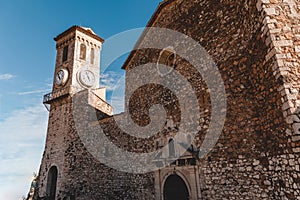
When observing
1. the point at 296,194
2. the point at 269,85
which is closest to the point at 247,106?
the point at 269,85

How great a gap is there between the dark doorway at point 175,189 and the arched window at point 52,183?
7384mm

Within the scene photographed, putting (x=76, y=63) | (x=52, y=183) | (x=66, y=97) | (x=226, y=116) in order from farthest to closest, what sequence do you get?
(x=76, y=63) < (x=66, y=97) < (x=52, y=183) < (x=226, y=116)

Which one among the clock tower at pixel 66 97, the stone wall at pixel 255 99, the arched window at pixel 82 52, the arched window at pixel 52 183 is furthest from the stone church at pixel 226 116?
the arched window at pixel 82 52

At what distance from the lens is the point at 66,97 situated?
39.5ft

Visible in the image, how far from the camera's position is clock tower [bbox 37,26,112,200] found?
10727 millimetres

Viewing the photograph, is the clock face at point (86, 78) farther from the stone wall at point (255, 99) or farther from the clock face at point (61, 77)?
the stone wall at point (255, 99)

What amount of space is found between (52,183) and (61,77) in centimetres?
637

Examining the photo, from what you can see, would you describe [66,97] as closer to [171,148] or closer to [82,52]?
[82,52]

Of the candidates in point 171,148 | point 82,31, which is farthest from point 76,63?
point 171,148

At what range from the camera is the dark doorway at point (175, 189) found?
18.7ft

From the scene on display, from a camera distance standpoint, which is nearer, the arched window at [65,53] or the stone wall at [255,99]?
the stone wall at [255,99]

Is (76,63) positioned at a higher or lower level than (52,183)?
higher

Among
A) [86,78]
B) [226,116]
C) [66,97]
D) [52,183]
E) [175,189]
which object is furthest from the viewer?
[86,78]

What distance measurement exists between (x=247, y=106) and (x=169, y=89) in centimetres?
293
